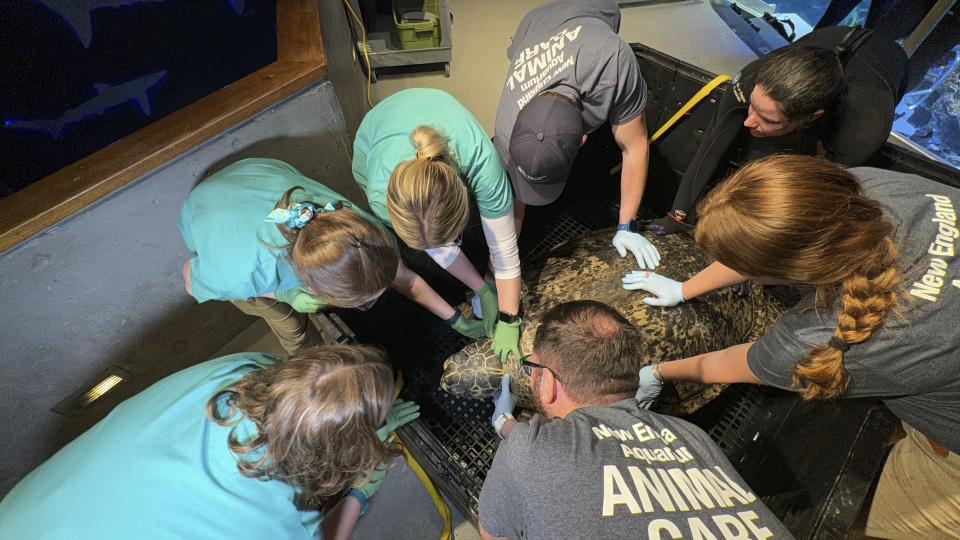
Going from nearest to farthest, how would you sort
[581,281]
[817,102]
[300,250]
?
[300,250] → [817,102] → [581,281]

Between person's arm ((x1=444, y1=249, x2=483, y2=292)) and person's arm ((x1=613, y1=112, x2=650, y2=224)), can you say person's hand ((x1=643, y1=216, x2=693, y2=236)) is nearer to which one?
person's arm ((x1=613, y1=112, x2=650, y2=224))

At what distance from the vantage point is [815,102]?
1.22 metres

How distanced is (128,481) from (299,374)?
1.09 ft

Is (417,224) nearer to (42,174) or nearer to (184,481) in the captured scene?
(184,481)

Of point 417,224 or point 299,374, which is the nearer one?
point 299,374

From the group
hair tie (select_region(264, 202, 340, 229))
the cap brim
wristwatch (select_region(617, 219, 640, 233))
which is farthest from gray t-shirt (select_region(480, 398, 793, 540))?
wristwatch (select_region(617, 219, 640, 233))

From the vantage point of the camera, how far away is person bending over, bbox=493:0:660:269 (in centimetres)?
126

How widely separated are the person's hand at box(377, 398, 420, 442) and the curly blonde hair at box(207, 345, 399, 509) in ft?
1.10

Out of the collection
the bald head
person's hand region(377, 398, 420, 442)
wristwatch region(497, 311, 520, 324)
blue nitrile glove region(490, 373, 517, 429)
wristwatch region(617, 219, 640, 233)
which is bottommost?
blue nitrile glove region(490, 373, 517, 429)

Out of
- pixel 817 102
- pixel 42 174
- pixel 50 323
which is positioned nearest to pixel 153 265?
pixel 50 323

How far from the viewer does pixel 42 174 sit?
135cm

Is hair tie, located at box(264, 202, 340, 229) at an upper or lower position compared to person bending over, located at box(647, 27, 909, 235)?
lower

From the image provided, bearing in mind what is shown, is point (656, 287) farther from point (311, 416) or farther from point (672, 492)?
point (311, 416)

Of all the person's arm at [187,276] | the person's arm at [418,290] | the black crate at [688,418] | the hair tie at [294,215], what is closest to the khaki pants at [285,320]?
the person's arm at [187,276]
